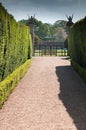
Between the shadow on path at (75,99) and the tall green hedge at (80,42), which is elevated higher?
the tall green hedge at (80,42)

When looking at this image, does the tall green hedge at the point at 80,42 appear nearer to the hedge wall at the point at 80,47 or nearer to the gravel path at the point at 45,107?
the hedge wall at the point at 80,47

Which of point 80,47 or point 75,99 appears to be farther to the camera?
point 80,47

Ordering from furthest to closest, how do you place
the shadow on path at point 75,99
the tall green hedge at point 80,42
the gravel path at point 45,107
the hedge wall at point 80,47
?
the tall green hedge at point 80,42 → the hedge wall at point 80,47 → the shadow on path at point 75,99 → the gravel path at point 45,107

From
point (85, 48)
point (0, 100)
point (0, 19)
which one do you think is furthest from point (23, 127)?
point (85, 48)

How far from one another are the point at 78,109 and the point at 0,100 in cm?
280

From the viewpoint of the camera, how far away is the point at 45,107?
10773mm

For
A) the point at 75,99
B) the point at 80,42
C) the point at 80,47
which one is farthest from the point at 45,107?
the point at 80,47

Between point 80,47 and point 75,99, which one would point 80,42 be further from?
point 75,99

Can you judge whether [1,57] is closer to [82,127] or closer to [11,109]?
[11,109]

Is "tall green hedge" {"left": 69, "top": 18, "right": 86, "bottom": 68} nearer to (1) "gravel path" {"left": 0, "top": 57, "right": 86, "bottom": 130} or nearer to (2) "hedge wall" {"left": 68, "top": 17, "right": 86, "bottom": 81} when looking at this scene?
(2) "hedge wall" {"left": 68, "top": 17, "right": 86, "bottom": 81}

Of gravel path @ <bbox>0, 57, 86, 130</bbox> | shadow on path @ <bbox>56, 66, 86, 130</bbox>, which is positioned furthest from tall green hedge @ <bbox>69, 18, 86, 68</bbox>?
gravel path @ <bbox>0, 57, 86, 130</bbox>

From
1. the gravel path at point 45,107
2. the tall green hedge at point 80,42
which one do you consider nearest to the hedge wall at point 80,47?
the tall green hedge at point 80,42

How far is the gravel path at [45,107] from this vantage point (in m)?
8.58

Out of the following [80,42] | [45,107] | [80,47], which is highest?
A: [80,42]
